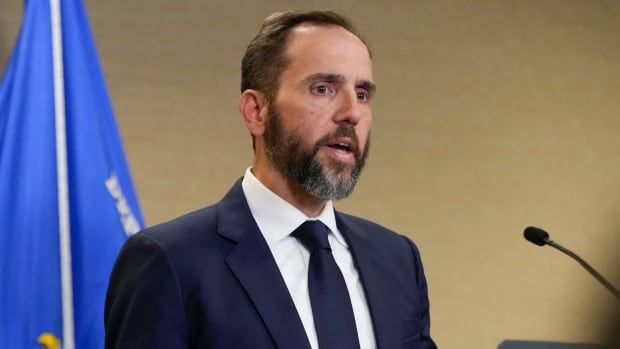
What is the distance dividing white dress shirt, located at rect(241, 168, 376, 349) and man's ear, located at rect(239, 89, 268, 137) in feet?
0.38

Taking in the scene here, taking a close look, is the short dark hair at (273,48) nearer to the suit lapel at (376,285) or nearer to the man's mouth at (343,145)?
the man's mouth at (343,145)

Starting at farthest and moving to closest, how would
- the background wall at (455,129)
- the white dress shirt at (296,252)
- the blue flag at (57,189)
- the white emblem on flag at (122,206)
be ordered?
the background wall at (455,129) < the white emblem on flag at (122,206) < the blue flag at (57,189) < the white dress shirt at (296,252)

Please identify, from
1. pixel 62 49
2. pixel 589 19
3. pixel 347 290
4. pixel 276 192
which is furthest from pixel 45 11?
pixel 589 19

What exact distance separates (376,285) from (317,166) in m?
0.27

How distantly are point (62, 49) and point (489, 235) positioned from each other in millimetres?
2022

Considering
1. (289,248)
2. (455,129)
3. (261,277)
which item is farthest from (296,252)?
(455,129)

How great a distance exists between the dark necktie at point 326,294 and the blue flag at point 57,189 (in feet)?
3.23

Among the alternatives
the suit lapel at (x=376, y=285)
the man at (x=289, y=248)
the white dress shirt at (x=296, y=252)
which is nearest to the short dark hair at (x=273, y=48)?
the man at (x=289, y=248)

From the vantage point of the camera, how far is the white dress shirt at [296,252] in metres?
1.55

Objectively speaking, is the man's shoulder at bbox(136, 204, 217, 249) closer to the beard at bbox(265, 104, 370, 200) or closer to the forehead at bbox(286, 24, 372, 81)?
the beard at bbox(265, 104, 370, 200)

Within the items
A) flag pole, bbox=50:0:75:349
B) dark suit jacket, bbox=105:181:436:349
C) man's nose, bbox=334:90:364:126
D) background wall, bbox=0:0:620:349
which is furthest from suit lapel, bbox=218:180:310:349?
background wall, bbox=0:0:620:349

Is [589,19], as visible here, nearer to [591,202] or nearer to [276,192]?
[591,202]

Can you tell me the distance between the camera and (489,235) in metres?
3.61

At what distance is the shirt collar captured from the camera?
5.28ft
